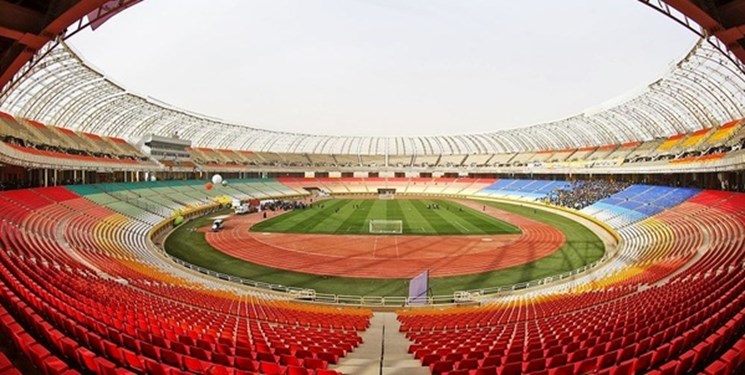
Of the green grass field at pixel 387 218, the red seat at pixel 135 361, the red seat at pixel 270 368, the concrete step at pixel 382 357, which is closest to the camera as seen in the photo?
the red seat at pixel 135 361

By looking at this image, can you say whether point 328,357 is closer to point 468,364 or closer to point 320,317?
point 468,364

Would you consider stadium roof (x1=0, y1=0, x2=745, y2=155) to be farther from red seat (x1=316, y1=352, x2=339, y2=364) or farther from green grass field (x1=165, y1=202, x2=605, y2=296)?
green grass field (x1=165, y1=202, x2=605, y2=296)

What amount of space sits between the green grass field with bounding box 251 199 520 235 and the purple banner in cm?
2098

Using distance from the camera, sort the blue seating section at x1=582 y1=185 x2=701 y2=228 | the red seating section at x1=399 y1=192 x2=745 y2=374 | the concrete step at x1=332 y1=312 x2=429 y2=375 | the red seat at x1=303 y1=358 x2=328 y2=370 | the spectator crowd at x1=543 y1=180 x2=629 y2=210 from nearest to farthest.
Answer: the red seating section at x1=399 y1=192 x2=745 y2=374
the red seat at x1=303 y1=358 x2=328 y2=370
the concrete step at x1=332 y1=312 x2=429 y2=375
the blue seating section at x1=582 y1=185 x2=701 y2=228
the spectator crowd at x1=543 y1=180 x2=629 y2=210

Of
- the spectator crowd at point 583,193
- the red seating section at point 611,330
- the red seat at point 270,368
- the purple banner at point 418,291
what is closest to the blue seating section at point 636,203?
the spectator crowd at point 583,193

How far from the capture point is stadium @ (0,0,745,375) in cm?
842

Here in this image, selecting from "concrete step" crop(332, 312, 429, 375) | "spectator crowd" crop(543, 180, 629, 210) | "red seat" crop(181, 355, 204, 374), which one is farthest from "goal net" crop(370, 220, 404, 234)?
"red seat" crop(181, 355, 204, 374)

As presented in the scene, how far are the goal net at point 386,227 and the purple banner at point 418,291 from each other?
2126 centimetres

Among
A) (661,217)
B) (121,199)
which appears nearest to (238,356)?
(661,217)

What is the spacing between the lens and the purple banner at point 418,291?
69.6 feet

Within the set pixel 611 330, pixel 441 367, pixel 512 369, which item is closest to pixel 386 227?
pixel 611 330

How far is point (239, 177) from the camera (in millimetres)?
84438

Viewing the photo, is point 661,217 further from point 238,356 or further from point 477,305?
point 238,356

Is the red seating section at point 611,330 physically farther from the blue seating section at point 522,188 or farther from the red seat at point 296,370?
the blue seating section at point 522,188
